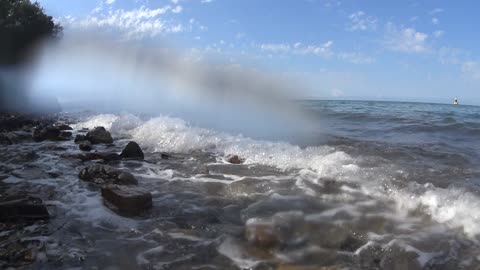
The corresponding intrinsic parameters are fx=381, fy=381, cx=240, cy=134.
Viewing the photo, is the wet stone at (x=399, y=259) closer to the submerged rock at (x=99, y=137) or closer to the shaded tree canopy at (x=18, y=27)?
the submerged rock at (x=99, y=137)

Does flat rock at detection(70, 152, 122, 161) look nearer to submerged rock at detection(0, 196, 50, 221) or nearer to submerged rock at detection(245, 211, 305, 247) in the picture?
submerged rock at detection(0, 196, 50, 221)

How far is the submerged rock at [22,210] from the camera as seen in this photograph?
5.11m

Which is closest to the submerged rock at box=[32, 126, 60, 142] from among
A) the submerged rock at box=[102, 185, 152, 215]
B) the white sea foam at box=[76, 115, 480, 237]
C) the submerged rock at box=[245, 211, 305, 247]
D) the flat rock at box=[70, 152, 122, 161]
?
the white sea foam at box=[76, 115, 480, 237]

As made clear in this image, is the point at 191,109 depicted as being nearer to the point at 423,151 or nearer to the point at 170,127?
the point at 170,127

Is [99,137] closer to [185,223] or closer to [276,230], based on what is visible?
[185,223]

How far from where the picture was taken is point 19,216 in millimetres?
5133

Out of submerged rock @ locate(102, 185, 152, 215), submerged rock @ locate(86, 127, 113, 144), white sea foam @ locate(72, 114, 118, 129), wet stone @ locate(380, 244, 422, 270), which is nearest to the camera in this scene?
wet stone @ locate(380, 244, 422, 270)

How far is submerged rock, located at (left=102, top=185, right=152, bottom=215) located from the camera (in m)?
5.78

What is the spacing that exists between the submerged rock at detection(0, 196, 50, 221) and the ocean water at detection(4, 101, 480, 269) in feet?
1.47

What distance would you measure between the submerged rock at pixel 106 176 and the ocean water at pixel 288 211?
0.28 meters

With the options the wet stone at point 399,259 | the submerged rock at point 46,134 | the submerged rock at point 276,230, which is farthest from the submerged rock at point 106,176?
the submerged rock at point 46,134

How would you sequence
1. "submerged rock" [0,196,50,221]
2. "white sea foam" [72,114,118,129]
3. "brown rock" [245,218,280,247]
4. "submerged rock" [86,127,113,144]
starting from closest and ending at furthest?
1. "brown rock" [245,218,280,247]
2. "submerged rock" [0,196,50,221]
3. "submerged rock" [86,127,113,144]
4. "white sea foam" [72,114,118,129]

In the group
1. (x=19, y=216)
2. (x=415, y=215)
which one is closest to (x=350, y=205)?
(x=415, y=215)

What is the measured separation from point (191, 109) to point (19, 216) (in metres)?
20.5
